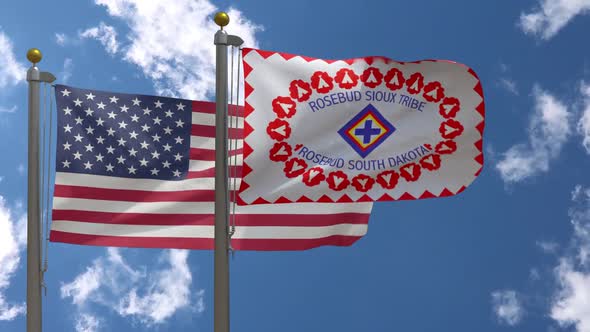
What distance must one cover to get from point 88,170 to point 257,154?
2083 millimetres

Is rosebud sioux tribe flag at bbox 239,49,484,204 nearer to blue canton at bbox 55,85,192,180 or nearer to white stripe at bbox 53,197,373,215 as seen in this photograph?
white stripe at bbox 53,197,373,215

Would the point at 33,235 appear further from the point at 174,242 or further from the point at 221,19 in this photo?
the point at 221,19

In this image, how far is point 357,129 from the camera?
8516 mm

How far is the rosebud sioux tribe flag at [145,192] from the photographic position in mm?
9273

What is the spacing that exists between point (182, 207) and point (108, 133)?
1066mm

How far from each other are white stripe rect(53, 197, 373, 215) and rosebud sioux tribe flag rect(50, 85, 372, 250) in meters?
0.01

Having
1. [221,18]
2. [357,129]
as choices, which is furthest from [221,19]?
[357,129]

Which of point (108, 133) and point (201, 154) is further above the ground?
point (108, 133)

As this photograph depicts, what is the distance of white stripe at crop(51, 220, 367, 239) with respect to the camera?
931 cm

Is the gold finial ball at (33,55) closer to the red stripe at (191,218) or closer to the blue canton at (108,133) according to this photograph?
the blue canton at (108,133)

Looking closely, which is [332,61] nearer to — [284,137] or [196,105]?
[284,137]

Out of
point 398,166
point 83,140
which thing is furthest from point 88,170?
point 398,166

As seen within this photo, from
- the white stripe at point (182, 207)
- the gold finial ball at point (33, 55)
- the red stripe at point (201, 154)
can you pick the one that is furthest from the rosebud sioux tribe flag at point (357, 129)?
the gold finial ball at point (33, 55)

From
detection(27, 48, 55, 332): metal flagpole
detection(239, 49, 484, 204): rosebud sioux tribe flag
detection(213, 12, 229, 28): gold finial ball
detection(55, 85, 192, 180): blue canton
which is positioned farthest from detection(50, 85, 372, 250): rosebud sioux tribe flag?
detection(213, 12, 229, 28): gold finial ball
